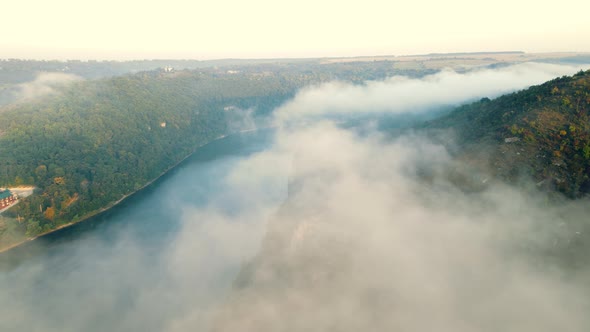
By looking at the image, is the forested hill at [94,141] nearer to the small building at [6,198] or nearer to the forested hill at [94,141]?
the forested hill at [94,141]

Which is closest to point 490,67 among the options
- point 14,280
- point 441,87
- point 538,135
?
point 441,87

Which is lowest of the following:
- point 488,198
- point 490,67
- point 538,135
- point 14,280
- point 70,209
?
point 14,280

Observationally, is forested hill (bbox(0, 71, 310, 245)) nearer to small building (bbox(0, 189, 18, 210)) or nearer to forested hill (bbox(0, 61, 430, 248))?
forested hill (bbox(0, 61, 430, 248))

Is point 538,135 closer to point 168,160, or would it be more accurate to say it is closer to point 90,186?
point 90,186

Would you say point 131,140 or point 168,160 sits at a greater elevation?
point 131,140

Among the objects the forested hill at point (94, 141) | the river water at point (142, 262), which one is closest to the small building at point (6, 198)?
the forested hill at point (94, 141)

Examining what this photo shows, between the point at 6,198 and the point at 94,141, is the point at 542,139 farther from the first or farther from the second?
the point at 94,141

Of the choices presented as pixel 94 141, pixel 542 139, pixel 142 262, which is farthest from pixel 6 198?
pixel 542 139
